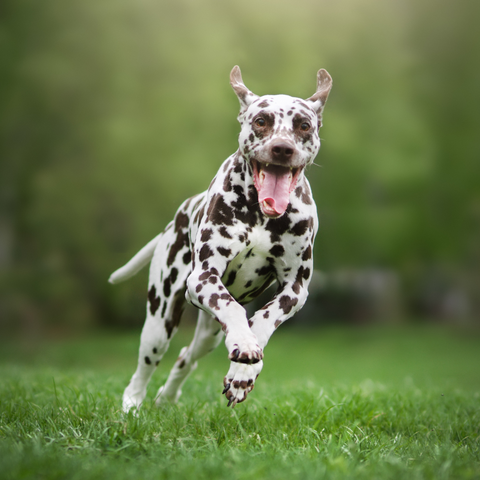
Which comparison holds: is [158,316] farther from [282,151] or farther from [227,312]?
[282,151]

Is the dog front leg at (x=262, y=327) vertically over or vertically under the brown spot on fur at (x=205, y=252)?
under

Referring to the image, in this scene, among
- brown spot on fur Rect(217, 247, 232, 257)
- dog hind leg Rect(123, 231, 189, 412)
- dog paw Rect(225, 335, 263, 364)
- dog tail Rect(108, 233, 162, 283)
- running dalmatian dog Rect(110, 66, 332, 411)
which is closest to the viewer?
dog paw Rect(225, 335, 263, 364)

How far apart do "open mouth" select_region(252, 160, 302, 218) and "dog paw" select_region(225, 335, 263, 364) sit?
2.36 feet

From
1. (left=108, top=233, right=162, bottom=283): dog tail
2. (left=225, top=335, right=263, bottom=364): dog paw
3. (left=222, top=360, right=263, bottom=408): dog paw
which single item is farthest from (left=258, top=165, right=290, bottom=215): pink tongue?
(left=108, top=233, right=162, bottom=283): dog tail

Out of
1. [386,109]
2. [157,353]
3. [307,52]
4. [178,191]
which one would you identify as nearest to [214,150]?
[178,191]

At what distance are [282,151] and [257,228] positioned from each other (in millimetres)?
516

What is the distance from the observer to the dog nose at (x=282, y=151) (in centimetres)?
337

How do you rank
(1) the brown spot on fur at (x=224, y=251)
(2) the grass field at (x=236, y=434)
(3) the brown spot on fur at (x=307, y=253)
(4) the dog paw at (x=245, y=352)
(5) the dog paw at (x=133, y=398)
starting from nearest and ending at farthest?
(2) the grass field at (x=236, y=434) < (4) the dog paw at (x=245, y=352) < (1) the brown spot on fur at (x=224, y=251) < (3) the brown spot on fur at (x=307, y=253) < (5) the dog paw at (x=133, y=398)

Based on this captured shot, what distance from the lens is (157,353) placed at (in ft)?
15.1

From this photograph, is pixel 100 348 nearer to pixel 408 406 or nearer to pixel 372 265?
pixel 372 265

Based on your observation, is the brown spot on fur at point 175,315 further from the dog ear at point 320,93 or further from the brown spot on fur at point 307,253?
the dog ear at point 320,93

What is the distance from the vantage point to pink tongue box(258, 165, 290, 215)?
11.2 ft

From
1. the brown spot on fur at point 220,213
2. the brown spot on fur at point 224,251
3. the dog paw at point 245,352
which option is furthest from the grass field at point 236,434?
the brown spot on fur at point 220,213

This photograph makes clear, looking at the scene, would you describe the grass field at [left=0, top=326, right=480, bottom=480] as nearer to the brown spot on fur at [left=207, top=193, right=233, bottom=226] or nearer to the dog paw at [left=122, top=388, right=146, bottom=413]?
the dog paw at [left=122, top=388, right=146, bottom=413]
